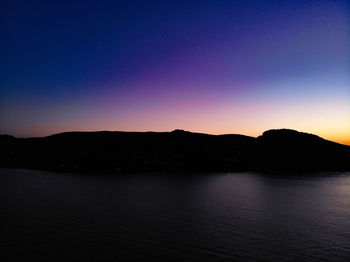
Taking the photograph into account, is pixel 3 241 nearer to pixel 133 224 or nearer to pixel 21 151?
pixel 133 224

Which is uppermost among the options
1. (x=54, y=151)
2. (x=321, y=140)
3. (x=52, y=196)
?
(x=321, y=140)

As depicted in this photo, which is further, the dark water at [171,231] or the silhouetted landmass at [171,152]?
the silhouetted landmass at [171,152]

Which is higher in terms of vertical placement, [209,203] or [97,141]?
[97,141]

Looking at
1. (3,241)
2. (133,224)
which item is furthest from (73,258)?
(133,224)

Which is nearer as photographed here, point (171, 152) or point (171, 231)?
point (171, 231)

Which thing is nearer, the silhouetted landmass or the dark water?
the dark water

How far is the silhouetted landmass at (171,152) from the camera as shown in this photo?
155750 mm

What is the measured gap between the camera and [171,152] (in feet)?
580

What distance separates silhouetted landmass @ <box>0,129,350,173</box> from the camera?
511ft

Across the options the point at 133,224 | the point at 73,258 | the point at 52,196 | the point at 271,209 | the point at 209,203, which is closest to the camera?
the point at 73,258

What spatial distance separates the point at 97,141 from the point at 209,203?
151 m

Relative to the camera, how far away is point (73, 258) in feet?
71.2

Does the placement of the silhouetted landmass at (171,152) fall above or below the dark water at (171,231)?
above

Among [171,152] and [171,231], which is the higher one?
[171,152]
